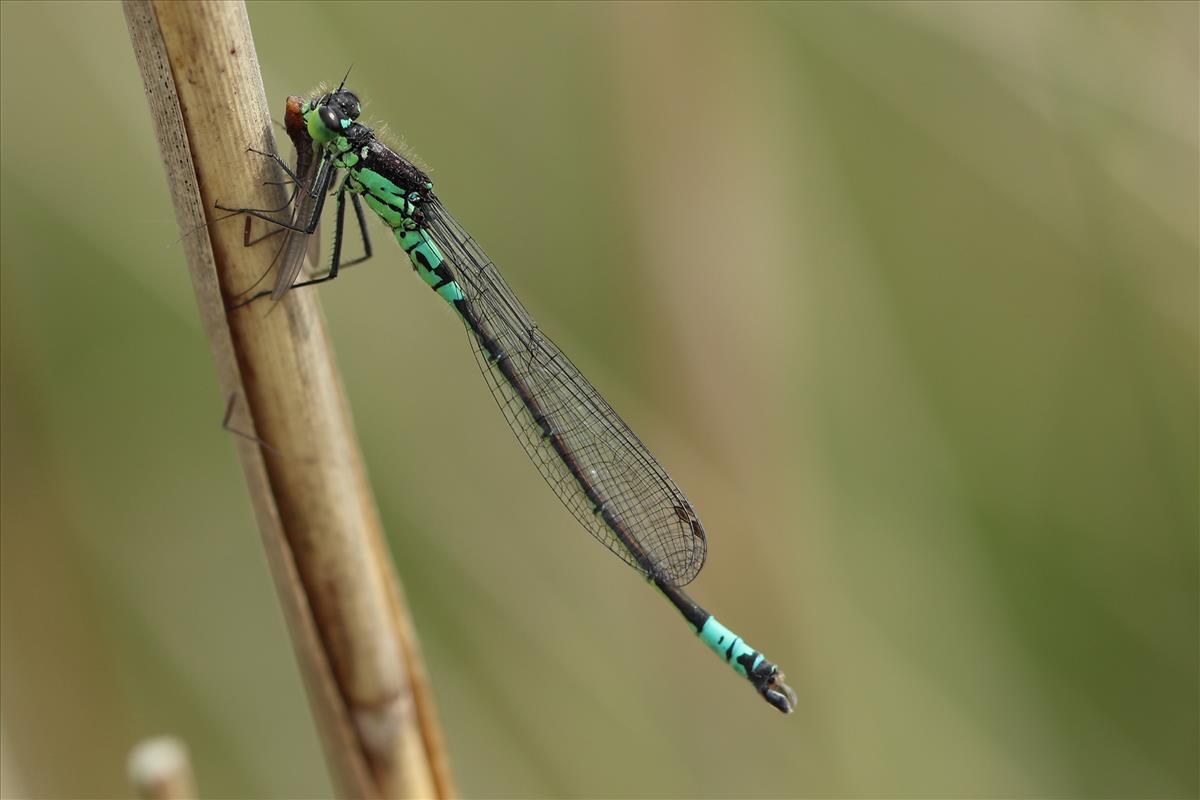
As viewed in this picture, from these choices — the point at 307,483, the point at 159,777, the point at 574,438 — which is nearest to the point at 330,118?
the point at 307,483

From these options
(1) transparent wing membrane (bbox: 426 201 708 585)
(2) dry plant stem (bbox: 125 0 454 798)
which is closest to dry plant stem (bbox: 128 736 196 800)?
(2) dry plant stem (bbox: 125 0 454 798)

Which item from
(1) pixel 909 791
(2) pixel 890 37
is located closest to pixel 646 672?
(1) pixel 909 791

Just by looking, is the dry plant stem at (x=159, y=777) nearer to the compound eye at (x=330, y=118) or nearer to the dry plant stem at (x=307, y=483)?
the dry plant stem at (x=307, y=483)

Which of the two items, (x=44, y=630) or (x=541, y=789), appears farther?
(x=541, y=789)

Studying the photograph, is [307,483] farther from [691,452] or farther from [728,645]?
[691,452]

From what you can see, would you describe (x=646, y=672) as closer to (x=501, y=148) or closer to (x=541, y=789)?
(x=541, y=789)

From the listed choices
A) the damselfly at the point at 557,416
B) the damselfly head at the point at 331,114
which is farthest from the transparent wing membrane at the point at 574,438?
the damselfly head at the point at 331,114

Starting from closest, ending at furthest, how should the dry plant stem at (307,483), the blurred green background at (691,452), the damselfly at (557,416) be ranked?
the dry plant stem at (307,483) < the damselfly at (557,416) < the blurred green background at (691,452)
